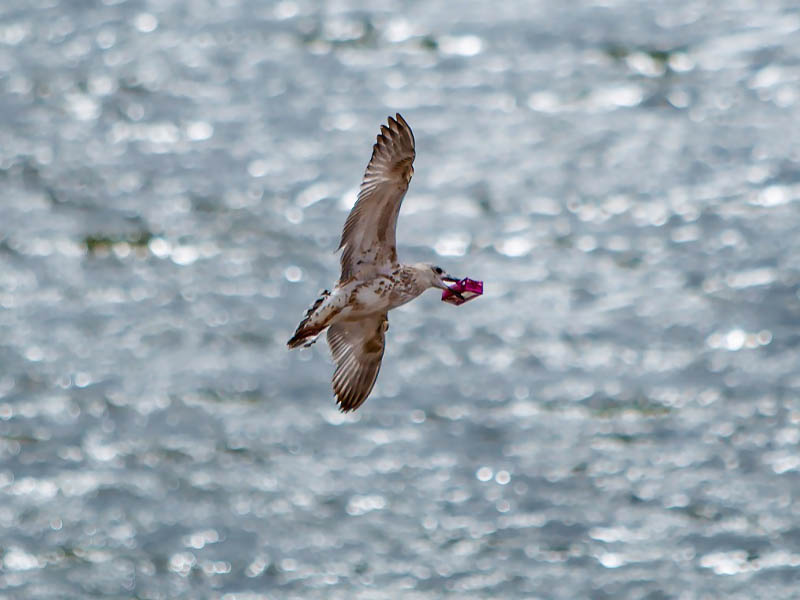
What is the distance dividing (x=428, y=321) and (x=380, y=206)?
73.4 feet

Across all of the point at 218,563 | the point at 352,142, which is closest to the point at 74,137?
the point at 352,142

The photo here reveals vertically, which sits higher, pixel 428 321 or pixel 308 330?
pixel 428 321

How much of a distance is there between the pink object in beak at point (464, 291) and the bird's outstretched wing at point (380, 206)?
683 mm

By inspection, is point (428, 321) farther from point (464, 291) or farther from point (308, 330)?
point (464, 291)

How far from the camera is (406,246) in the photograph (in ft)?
120

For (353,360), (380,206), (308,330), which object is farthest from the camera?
(353,360)

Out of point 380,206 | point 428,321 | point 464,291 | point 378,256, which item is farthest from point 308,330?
point 428,321

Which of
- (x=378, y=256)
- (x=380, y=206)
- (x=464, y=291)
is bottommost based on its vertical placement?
(x=464, y=291)

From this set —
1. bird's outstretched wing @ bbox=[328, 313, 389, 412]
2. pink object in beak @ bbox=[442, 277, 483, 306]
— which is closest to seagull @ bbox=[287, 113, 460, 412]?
pink object in beak @ bbox=[442, 277, 483, 306]

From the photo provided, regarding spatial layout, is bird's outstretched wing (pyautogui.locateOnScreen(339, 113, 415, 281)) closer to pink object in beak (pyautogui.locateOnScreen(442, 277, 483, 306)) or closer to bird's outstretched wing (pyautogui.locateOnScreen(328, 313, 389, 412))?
pink object in beak (pyautogui.locateOnScreen(442, 277, 483, 306))

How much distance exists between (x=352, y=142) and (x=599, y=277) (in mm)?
7256

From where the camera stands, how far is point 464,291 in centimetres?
1361

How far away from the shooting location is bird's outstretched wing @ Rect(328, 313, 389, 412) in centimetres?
1531

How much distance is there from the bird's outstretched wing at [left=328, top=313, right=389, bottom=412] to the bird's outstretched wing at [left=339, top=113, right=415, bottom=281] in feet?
A: 3.31
